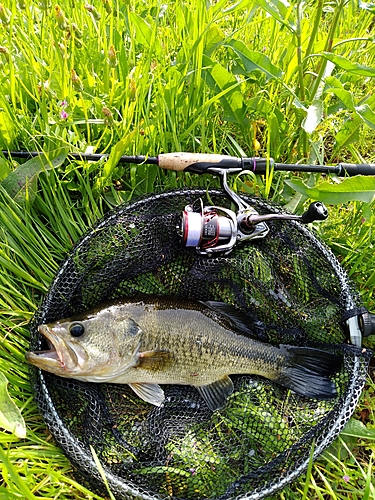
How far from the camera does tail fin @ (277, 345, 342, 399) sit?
2383 millimetres

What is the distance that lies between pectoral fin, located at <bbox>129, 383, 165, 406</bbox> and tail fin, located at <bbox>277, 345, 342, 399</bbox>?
64cm

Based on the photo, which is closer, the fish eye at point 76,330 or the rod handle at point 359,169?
the fish eye at point 76,330

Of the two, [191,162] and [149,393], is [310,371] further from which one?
[191,162]

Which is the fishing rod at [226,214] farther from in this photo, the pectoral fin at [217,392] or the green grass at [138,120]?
the pectoral fin at [217,392]

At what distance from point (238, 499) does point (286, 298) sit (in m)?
1.02

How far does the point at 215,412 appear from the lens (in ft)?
7.82

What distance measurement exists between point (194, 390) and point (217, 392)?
145 mm

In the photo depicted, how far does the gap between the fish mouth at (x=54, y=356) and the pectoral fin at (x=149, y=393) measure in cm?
38

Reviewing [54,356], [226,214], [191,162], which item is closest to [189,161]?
[191,162]

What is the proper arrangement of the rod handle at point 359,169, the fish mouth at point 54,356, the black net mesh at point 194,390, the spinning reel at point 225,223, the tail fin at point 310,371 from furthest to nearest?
the rod handle at point 359,169, the tail fin at point 310,371, the spinning reel at point 225,223, the black net mesh at point 194,390, the fish mouth at point 54,356

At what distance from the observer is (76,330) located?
2146 millimetres

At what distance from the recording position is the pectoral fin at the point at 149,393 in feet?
7.59

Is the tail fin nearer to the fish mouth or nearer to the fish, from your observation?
the fish

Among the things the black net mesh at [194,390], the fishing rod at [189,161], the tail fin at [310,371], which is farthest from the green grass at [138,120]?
the tail fin at [310,371]
